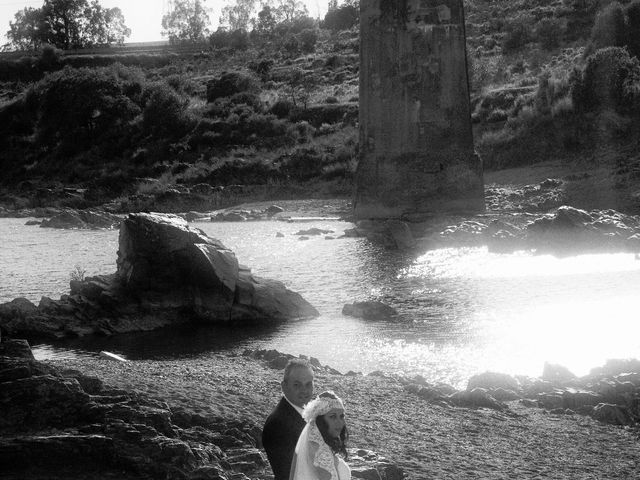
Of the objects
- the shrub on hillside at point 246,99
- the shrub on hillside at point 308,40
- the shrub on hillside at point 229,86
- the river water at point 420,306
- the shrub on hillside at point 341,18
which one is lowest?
the river water at point 420,306

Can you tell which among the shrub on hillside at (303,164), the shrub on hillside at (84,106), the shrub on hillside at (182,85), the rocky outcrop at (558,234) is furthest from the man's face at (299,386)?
the shrub on hillside at (182,85)

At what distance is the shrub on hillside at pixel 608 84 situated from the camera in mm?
29609

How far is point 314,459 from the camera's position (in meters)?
4.76

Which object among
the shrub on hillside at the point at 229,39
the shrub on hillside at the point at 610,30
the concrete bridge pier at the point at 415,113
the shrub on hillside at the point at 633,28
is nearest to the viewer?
the concrete bridge pier at the point at 415,113

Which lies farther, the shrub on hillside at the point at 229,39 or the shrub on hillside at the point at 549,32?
the shrub on hillside at the point at 229,39

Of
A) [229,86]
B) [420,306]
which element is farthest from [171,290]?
[229,86]

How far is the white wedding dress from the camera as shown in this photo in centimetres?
476

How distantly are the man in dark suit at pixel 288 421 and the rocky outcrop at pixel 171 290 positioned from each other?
9132mm

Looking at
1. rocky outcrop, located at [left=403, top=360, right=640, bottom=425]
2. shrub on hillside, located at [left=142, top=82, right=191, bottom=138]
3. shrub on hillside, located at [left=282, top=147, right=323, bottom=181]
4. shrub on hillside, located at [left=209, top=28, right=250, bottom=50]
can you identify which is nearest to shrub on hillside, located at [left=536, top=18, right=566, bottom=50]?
shrub on hillside, located at [left=142, top=82, right=191, bottom=138]

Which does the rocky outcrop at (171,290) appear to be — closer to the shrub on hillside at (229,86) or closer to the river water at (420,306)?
the river water at (420,306)

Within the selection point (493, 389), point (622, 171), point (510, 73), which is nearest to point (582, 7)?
point (510, 73)

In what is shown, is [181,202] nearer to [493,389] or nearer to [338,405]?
[493,389]

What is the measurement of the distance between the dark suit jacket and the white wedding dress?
0.27 meters

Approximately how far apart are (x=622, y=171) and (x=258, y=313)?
13.2 meters
